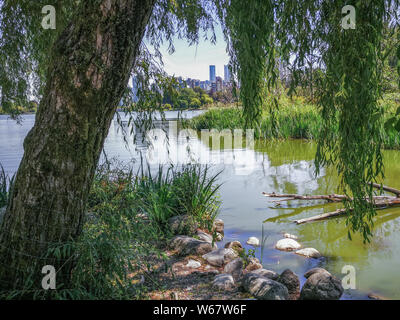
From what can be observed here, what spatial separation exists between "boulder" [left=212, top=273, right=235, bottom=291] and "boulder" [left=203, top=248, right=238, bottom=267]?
1.23 feet

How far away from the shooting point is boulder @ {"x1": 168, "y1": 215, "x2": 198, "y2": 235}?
11.8 feet

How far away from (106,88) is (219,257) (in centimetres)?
179

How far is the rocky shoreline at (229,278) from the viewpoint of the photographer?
7.67ft

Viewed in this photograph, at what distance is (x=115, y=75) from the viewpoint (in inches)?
71.1

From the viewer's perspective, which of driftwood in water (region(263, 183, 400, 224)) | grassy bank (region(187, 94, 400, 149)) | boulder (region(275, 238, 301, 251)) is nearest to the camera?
boulder (region(275, 238, 301, 251))

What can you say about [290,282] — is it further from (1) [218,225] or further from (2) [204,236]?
(1) [218,225]

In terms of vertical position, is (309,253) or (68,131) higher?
(68,131)

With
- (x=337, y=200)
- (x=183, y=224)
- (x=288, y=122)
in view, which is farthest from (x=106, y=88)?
(x=288, y=122)

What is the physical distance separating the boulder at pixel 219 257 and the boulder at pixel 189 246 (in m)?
0.11

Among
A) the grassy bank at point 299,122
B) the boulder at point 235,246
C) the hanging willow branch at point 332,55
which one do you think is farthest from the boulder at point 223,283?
the grassy bank at point 299,122

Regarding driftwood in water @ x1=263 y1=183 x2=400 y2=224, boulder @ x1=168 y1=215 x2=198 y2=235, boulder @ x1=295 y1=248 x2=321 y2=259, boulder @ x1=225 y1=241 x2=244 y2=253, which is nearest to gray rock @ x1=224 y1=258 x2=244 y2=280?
boulder @ x1=225 y1=241 x2=244 y2=253

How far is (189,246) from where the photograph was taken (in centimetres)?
316

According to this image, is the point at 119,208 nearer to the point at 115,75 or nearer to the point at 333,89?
the point at 115,75

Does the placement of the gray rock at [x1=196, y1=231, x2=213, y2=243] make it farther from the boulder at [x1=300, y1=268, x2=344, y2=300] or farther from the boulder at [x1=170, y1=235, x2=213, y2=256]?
the boulder at [x1=300, y1=268, x2=344, y2=300]
